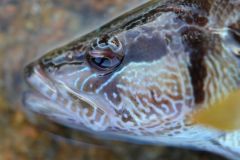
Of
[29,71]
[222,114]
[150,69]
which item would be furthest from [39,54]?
[222,114]

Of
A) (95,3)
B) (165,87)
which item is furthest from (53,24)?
(165,87)

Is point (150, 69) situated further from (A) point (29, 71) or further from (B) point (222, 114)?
(A) point (29, 71)

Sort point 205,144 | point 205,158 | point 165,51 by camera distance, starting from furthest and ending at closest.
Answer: point 205,158 → point 205,144 → point 165,51

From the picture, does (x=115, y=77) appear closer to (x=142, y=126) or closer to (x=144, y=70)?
(x=144, y=70)

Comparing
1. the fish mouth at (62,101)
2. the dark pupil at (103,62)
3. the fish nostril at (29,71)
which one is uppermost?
the dark pupil at (103,62)

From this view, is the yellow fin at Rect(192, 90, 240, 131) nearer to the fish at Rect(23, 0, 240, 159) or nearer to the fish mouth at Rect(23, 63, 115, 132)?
the fish at Rect(23, 0, 240, 159)

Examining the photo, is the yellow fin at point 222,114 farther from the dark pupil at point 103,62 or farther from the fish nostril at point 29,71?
the fish nostril at point 29,71

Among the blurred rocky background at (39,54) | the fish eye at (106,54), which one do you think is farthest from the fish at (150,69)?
the blurred rocky background at (39,54)
